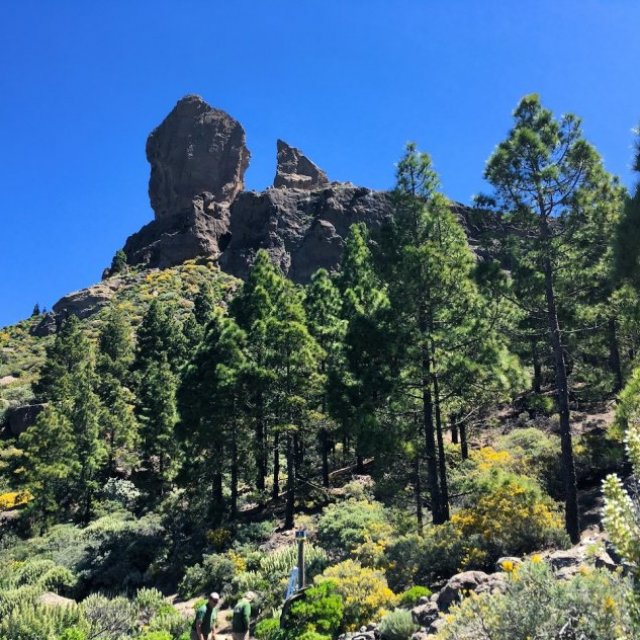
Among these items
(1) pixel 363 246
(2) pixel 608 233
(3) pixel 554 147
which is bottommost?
(2) pixel 608 233

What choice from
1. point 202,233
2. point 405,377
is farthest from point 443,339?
point 202,233

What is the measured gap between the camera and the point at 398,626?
8.74 meters

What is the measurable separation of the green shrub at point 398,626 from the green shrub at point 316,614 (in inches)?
66.8

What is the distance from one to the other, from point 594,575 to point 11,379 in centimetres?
7165

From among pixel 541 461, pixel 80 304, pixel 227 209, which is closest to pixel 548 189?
pixel 541 461

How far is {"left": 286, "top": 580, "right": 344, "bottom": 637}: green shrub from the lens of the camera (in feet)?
33.9

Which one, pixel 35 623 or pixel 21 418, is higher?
pixel 21 418

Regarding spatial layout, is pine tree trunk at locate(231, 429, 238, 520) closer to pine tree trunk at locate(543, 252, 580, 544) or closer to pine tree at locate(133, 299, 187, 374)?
pine tree trunk at locate(543, 252, 580, 544)

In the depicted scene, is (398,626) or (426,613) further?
(426,613)

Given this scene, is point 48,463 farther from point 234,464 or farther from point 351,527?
point 351,527

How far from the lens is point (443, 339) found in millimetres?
16328

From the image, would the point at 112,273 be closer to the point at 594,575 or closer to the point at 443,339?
the point at 443,339

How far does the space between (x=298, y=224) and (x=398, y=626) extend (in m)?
85.5

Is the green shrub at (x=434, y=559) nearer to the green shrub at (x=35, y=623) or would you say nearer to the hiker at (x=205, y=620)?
the hiker at (x=205, y=620)
